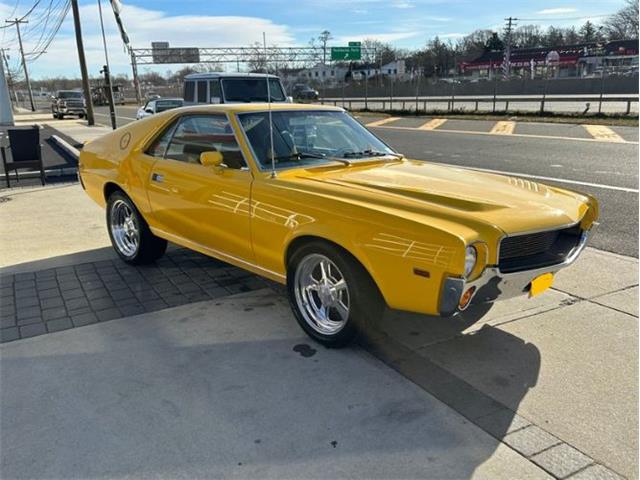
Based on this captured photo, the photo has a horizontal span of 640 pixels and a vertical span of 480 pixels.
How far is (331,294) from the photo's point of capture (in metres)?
3.50

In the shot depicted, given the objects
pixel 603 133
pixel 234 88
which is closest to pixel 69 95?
pixel 234 88

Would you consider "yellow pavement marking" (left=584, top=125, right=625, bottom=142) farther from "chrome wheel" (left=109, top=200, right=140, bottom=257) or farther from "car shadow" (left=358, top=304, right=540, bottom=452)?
"chrome wheel" (left=109, top=200, right=140, bottom=257)

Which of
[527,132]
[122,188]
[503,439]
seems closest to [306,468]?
[503,439]

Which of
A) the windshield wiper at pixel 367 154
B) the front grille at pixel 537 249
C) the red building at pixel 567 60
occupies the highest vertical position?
the red building at pixel 567 60

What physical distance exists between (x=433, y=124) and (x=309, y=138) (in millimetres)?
18888

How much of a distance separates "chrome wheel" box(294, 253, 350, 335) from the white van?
1178 cm

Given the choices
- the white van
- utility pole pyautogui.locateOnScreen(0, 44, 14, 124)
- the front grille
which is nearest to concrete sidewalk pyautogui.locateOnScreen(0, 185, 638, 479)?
the front grille

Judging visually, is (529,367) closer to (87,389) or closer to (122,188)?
(87,389)

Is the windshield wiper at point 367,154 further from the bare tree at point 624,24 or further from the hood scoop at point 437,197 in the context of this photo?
the bare tree at point 624,24

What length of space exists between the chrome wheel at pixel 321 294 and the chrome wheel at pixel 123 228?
7.42 feet

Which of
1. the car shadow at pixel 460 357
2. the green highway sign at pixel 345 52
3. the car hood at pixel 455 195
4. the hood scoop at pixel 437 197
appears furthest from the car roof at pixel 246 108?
the green highway sign at pixel 345 52

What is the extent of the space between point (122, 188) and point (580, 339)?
4089 millimetres

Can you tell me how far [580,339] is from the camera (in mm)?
3549

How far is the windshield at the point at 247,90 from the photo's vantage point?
15.0m
